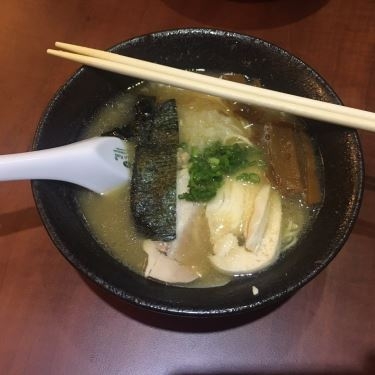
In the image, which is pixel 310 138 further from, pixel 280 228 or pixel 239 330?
pixel 239 330

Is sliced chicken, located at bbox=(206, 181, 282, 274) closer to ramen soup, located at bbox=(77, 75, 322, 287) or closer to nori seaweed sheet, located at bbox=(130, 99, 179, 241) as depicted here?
ramen soup, located at bbox=(77, 75, 322, 287)

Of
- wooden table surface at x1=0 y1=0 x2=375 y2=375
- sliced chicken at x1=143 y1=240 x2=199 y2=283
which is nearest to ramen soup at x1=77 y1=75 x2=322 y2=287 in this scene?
sliced chicken at x1=143 y1=240 x2=199 y2=283

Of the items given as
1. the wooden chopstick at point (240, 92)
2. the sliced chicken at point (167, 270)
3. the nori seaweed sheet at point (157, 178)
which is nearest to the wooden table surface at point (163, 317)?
the sliced chicken at point (167, 270)

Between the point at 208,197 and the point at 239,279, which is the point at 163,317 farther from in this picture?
the point at 208,197

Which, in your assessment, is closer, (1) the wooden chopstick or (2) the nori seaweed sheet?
(1) the wooden chopstick

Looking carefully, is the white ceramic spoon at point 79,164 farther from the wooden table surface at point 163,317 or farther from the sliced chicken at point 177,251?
the wooden table surface at point 163,317

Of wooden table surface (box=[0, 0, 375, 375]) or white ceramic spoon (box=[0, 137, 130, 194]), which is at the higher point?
white ceramic spoon (box=[0, 137, 130, 194])

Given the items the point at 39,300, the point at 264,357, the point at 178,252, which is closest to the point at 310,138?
the point at 178,252


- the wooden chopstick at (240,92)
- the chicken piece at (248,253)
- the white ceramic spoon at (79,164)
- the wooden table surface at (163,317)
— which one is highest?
the wooden chopstick at (240,92)
